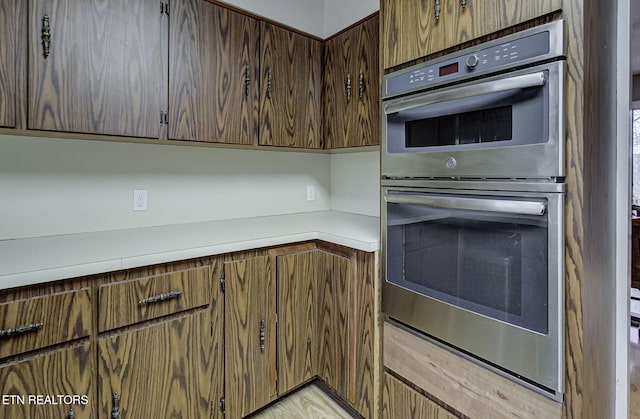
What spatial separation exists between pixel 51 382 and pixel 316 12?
2326 mm

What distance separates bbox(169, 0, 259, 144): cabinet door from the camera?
1.57 meters

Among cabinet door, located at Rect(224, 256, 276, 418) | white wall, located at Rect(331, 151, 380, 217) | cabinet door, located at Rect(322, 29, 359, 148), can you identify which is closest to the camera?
cabinet door, located at Rect(224, 256, 276, 418)

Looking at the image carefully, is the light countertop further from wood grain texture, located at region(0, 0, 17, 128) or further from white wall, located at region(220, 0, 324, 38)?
white wall, located at region(220, 0, 324, 38)

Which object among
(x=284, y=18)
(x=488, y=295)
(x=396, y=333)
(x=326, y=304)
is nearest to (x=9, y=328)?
(x=326, y=304)

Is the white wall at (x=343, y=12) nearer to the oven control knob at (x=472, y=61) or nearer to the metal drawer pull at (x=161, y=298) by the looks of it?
the oven control knob at (x=472, y=61)

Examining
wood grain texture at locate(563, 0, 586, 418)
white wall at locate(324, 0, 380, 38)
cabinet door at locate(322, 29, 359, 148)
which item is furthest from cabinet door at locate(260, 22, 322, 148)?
Result: wood grain texture at locate(563, 0, 586, 418)

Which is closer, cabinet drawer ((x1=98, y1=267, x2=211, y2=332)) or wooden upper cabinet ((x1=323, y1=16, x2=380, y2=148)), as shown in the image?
cabinet drawer ((x1=98, y1=267, x2=211, y2=332))

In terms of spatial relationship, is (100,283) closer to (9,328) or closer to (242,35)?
(9,328)

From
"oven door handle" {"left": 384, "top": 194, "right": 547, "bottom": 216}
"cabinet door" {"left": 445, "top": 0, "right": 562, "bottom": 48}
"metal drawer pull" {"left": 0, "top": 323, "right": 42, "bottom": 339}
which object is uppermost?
"cabinet door" {"left": 445, "top": 0, "right": 562, "bottom": 48}

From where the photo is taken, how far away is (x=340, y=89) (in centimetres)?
200

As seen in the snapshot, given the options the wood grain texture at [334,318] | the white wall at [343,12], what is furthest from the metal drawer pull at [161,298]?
the white wall at [343,12]

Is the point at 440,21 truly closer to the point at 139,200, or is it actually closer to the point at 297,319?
the point at 297,319

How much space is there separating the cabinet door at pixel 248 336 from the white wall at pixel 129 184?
0.69 meters

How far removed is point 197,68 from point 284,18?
2.40 ft
